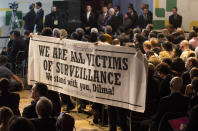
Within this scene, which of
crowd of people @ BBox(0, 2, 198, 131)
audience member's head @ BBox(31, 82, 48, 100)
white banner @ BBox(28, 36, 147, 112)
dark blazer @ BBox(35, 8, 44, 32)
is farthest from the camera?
dark blazer @ BBox(35, 8, 44, 32)

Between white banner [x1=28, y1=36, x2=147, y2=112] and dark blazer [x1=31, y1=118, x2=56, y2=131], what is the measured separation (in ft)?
4.85

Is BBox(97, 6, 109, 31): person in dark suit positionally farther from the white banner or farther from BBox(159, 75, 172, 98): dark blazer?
BBox(159, 75, 172, 98): dark blazer

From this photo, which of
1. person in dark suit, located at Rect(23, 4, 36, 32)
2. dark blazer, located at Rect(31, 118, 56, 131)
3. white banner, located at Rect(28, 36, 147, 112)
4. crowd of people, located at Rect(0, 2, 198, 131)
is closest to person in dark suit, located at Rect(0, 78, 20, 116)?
crowd of people, located at Rect(0, 2, 198, 131)

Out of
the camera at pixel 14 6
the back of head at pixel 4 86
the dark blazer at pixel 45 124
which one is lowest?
the dark blazer at pixel 45 124

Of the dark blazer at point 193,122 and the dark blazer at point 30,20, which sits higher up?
the dark blazer at point 30,20

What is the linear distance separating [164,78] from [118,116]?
42.2 inches

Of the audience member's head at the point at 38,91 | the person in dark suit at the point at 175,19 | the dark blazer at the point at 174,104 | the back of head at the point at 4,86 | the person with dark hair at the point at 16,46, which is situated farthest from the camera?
the person in dark suit at the point at 175,19

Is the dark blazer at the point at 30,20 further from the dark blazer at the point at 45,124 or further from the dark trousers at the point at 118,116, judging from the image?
the dark blazer at the point at 45,124

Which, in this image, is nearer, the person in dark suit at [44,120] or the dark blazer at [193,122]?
the dark blazer at [193,122]

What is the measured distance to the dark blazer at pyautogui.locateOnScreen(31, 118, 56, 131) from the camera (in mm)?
5137

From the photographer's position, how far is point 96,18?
19.2m

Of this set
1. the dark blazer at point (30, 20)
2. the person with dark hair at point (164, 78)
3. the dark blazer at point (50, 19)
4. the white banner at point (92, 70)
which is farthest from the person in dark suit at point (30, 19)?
the person with dark hair at point (164, 78)

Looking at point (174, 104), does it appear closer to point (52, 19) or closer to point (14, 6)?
point (52, 19)

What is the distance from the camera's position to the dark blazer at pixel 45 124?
16.9 ft
